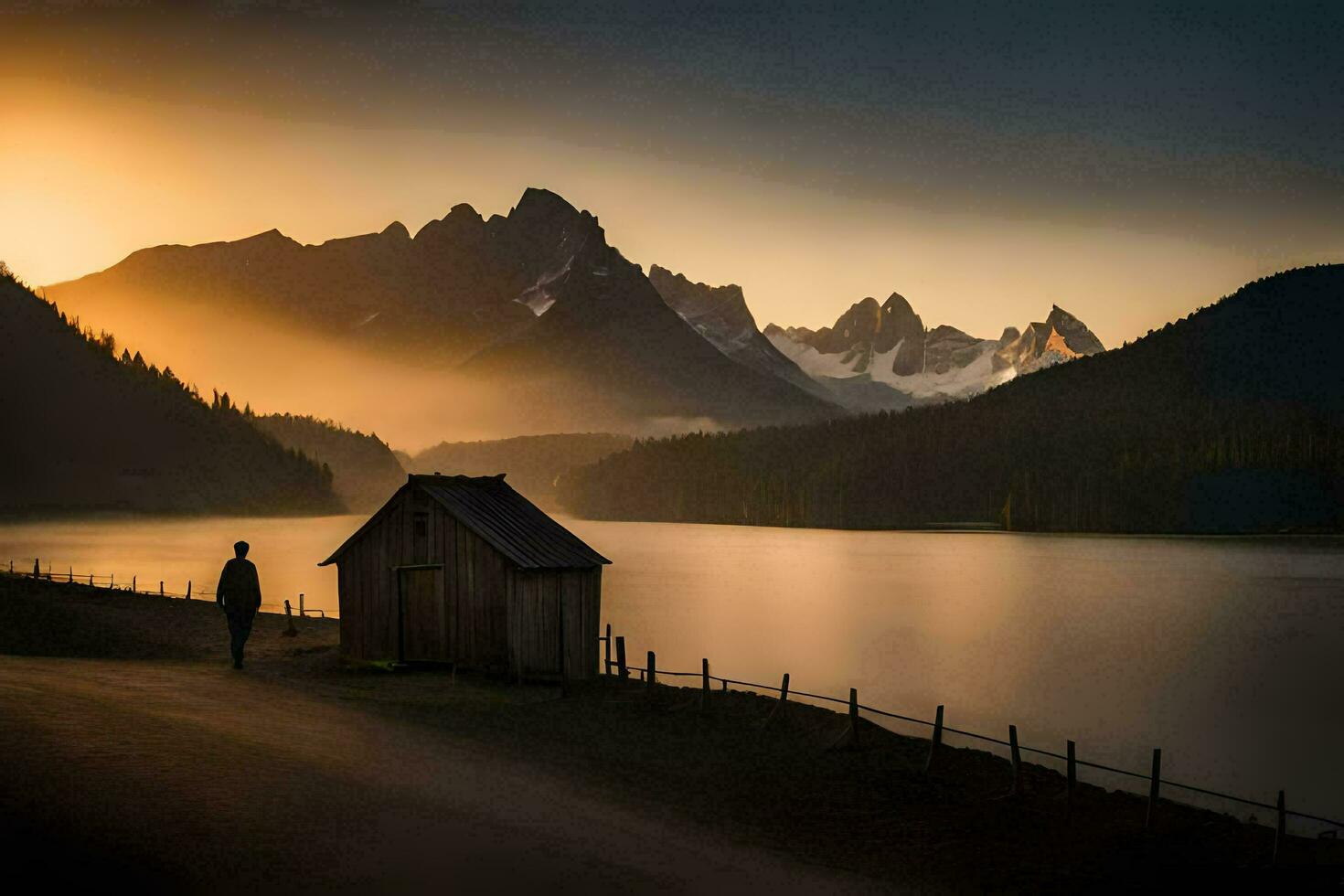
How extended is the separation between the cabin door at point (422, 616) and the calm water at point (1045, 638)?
16.6 m

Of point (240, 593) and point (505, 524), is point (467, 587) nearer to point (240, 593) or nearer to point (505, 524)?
point (505, 524)

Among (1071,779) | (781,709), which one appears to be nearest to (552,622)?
(781,709)

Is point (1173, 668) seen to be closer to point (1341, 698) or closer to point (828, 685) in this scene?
→ point (1341, 698)

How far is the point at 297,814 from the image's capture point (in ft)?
55.5

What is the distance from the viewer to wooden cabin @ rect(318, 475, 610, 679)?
118 ft

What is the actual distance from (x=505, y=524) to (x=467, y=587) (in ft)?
7.43

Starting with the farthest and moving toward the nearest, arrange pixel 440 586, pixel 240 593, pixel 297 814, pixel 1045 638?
1. pixel 1045 638
2. pixel 440 586
3. pixel 240 593
4. pixel 297 814

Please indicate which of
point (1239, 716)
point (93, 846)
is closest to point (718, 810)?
point (93, 846)

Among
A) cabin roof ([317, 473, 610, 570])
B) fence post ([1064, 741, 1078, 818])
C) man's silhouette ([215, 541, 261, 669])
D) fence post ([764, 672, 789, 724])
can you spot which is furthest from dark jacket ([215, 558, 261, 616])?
fence post ([1064, 741, 1078, 818])

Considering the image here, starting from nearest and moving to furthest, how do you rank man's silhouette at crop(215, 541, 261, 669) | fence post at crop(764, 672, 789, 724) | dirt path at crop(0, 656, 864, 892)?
dirt path at crop(0, 656, 864, 892) → man's silhouette at crop(215, 541, 261, 669) → fence post at crop(764, 672, 789, 724)

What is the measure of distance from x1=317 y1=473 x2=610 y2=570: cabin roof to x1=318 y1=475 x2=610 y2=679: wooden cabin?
0.16 ft

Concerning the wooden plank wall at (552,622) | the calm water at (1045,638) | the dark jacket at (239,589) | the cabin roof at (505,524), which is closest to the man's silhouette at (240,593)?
the dark jacket at (239,589)

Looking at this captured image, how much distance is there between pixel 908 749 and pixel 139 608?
3850 centimetres

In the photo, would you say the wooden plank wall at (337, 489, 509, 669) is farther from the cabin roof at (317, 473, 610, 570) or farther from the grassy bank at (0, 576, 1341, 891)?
the grassy bank at (0, 576, 1341, 891)
